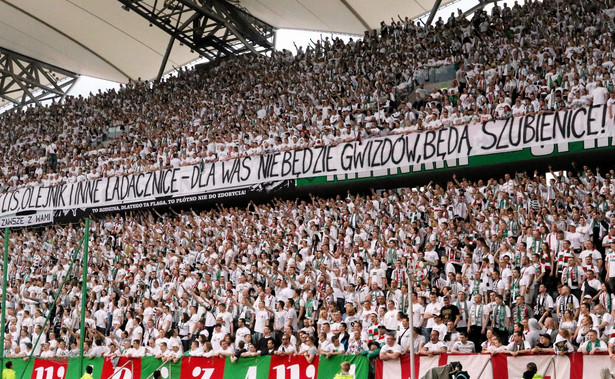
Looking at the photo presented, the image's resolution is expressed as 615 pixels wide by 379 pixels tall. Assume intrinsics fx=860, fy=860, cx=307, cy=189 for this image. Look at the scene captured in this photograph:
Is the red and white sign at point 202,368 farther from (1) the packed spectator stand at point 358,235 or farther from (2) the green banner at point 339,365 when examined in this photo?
(2) the green banner at point 339,365

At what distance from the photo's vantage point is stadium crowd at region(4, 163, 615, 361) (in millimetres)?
16031

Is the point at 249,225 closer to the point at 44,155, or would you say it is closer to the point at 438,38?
the point at 438,38

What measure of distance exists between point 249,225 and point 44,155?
16.5 metres

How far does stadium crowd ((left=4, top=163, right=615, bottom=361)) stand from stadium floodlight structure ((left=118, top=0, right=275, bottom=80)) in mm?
12690

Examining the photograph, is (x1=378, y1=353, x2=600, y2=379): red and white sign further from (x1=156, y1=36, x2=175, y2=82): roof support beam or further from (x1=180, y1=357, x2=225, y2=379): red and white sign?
(x1=156, y1=36, x2=175, y2=82): roof support beam

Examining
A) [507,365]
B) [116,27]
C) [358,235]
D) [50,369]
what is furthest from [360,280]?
[116,27]

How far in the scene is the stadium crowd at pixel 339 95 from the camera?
23.7 m

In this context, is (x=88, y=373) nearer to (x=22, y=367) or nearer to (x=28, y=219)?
(x=22, y=367)

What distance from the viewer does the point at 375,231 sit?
20609mm

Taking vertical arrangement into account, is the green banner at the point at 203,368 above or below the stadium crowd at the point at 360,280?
below

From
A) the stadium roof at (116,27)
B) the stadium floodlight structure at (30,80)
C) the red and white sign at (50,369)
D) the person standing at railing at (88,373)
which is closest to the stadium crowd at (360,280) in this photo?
the red and white sign at (50,369)

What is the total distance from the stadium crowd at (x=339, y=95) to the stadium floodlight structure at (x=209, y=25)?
1.16 metres

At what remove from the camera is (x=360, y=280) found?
61.7 feet

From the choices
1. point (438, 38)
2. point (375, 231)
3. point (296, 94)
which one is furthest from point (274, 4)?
point (375, 231)
